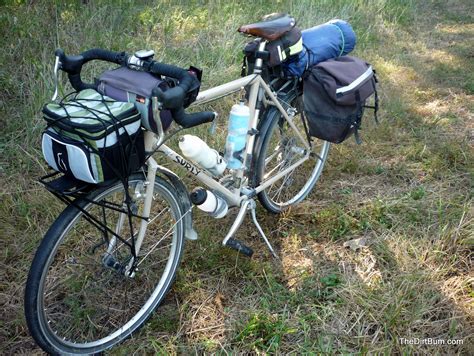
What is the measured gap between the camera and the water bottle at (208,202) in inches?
88.0

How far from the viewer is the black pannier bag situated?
2.56m

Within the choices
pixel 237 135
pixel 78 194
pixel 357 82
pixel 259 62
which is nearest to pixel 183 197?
pixel 237 135

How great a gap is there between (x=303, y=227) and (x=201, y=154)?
1.20 metres

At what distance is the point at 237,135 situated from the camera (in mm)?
2363

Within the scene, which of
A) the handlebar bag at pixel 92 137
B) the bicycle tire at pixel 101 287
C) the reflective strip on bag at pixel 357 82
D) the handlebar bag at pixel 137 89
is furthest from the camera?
the reflective strip on bag at pixel 357 82

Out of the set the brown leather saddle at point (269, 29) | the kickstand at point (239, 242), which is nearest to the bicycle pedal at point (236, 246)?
the kickstand at point (239, 242)

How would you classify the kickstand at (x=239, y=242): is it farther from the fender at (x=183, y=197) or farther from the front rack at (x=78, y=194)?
the front rack at (x=78, y=194)

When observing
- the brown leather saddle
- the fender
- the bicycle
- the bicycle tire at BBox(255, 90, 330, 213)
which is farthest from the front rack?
the brown leather saddle

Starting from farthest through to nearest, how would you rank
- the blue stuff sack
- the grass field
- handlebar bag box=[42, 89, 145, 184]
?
the blue stuff sack → the grass field → handlebar bag box=[42, 89, 145, 184]

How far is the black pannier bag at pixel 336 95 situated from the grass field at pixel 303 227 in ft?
2.24

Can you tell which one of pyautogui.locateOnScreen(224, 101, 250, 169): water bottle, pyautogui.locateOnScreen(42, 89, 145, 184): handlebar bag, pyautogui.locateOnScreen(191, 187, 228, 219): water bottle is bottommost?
pyautogui.locateOnScreen(191, 187, 228, 219): water bottle

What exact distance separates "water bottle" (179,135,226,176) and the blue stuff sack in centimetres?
83

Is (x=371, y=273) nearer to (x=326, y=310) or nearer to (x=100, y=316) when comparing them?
(x=326, y=310)

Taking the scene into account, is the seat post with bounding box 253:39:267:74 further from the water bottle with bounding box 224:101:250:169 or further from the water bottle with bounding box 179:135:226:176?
the water bottle with bounding box 179:135:226:176
